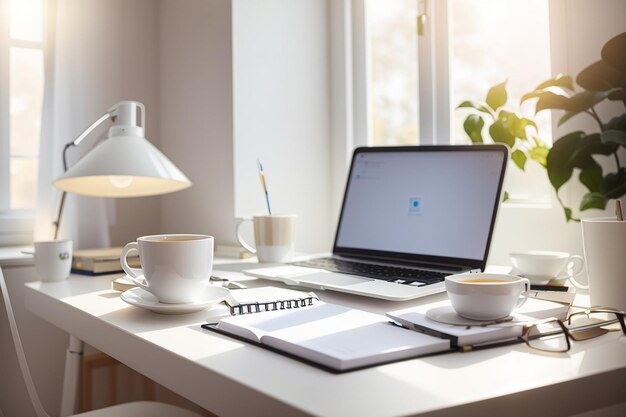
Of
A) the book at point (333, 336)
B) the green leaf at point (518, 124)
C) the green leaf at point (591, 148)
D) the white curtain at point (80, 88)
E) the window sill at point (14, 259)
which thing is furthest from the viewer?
the white curtain at point (80, 88)

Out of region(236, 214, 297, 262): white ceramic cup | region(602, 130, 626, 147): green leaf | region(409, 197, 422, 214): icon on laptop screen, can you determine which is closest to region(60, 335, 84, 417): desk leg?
region(236, 214, 297, 262): white ceramic cup

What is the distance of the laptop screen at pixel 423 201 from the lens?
118 centimetres

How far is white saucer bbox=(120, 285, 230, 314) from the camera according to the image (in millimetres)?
897

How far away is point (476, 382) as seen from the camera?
1.95 feet

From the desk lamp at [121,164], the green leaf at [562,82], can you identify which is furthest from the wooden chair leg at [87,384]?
the green leaf at [562,82]

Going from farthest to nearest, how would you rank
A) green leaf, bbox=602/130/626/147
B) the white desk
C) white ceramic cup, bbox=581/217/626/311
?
green leaf, bbox=602/130/626/147, white ceramic cup, bbox=581/217/626/311, the white desk

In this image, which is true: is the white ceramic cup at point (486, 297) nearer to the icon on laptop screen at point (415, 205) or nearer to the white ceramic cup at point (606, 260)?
the white ceramic cup at point (606, 260)

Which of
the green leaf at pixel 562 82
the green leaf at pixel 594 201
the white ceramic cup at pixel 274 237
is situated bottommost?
the white ceramic cup at pixel 274 237

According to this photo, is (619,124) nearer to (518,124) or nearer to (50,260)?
(518,124)

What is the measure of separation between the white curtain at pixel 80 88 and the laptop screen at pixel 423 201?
0.78 meters

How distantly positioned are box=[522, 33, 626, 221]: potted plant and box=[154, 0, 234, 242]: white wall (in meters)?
0.87

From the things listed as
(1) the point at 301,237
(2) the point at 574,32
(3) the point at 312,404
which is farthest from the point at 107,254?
(2) the point at 574,32

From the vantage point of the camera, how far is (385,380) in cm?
60

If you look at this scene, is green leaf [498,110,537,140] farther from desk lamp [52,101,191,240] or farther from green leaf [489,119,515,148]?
desk lamp [52,101,191,240]
